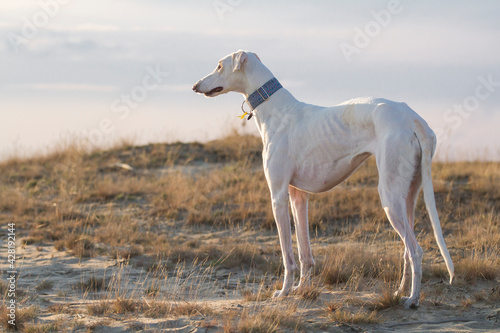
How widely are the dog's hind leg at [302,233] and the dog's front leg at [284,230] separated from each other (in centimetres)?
16

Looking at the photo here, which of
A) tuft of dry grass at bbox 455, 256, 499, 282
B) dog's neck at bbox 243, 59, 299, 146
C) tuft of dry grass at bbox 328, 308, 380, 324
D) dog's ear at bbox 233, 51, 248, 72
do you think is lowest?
tuft of dry grass at bbox 328, 308, 380, 324

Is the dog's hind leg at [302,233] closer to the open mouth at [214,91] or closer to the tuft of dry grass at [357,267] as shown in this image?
the tuft of dry grass at [357,267]

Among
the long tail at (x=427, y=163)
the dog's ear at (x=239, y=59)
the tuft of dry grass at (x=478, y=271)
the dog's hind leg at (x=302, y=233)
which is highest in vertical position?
the dog's ear at (x=239, y=59)

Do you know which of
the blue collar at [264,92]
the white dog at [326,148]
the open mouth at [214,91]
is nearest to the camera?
the white dog at [326,148]

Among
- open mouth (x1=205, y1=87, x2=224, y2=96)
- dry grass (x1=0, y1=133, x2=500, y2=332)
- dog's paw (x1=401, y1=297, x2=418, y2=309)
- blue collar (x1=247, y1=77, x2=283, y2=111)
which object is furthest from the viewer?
open mouth (x1=205, y1=87, x2=224, y2=96)

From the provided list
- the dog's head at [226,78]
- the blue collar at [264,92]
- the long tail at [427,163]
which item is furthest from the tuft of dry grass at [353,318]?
the dog's head at [226,78]

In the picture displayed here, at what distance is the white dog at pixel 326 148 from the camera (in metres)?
5.21

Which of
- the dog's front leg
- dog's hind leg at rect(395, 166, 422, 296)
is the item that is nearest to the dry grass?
the dog's front leg

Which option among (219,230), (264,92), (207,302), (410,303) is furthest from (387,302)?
(219,230)

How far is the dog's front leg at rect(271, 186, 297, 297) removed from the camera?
5.95 metres

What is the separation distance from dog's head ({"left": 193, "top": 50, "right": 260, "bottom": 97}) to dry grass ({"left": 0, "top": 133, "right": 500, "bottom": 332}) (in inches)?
88.3

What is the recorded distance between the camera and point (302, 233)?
6.38 meters

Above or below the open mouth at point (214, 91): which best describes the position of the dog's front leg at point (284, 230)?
below

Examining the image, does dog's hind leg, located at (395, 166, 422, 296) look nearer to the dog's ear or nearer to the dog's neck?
the dog's neck
